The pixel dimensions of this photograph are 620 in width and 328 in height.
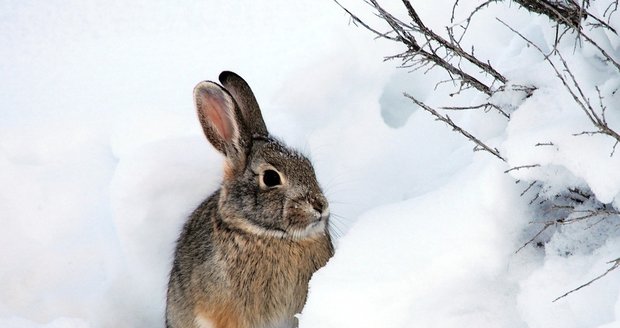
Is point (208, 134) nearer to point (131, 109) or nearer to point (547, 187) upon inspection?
point (131, 109)

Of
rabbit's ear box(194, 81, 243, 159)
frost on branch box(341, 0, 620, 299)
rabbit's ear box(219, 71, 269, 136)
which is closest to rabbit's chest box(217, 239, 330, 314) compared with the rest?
rabbit's ear box(194, 81, 243, 159)

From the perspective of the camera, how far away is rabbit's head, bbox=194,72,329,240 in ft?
12.6

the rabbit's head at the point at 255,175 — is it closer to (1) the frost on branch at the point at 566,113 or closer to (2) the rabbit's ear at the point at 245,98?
(2) the rabbit's ear at the point at 245,98

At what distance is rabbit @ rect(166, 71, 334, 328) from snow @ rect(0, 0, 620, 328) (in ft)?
0.80

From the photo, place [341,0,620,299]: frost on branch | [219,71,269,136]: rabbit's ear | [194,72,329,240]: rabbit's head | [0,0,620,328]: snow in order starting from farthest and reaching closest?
[219,71,269,136]: rabbit's ear → [194,72,329,240]: rabbit's head → [0,0,620,328]: snow → [341,0,620,299]: frost on branch

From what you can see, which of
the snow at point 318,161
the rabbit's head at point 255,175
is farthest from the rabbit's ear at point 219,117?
the snow at point 318,161

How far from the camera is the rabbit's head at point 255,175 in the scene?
3844mm

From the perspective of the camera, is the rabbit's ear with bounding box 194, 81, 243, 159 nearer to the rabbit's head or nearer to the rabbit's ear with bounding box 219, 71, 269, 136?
the rabbit's head

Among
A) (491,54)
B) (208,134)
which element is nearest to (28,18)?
(208,134)

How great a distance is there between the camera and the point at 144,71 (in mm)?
5492

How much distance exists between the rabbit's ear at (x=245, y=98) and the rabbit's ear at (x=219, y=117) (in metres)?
0.13

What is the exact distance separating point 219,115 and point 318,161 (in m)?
0.94

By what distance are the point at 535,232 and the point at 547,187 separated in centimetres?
17

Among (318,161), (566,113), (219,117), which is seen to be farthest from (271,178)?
(566,113)
